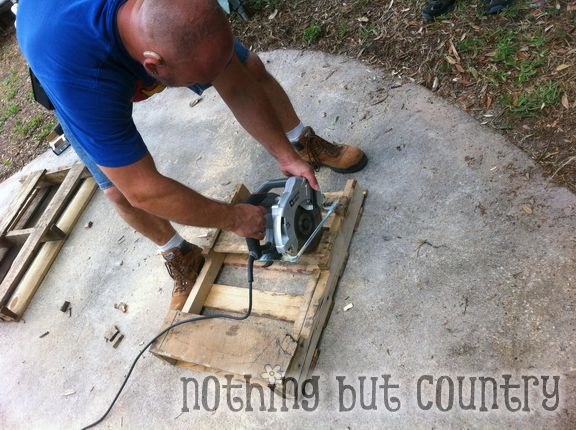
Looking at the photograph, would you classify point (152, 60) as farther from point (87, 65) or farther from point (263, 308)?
point (263, 308)

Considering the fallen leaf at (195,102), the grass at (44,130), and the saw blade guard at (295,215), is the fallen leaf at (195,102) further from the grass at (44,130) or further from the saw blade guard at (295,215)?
the saw blade guard at (295,215)

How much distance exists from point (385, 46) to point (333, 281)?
1835 mm

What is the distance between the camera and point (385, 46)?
10.1 ft

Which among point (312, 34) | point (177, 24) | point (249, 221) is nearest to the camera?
point (177, 24)

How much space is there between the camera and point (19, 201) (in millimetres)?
3342

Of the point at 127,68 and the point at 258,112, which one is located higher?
the point at 127,68

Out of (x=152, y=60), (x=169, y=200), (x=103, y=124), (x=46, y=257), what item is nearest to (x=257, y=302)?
(x=169, y=200)

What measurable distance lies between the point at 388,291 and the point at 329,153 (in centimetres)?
86

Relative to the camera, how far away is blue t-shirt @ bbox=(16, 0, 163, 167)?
142cm

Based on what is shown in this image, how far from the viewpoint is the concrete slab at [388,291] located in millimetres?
1791

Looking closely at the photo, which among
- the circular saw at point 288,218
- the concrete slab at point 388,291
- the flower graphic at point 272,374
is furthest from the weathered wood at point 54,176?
the flower graphic at point 272,374

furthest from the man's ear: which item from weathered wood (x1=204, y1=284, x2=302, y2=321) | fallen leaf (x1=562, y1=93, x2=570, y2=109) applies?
fallen leaf (x1=562, y1=93, x2=570, y2=109)

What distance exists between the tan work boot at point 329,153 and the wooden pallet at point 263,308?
204 mm

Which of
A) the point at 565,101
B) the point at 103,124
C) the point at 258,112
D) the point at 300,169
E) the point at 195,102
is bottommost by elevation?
the point at 565,101
